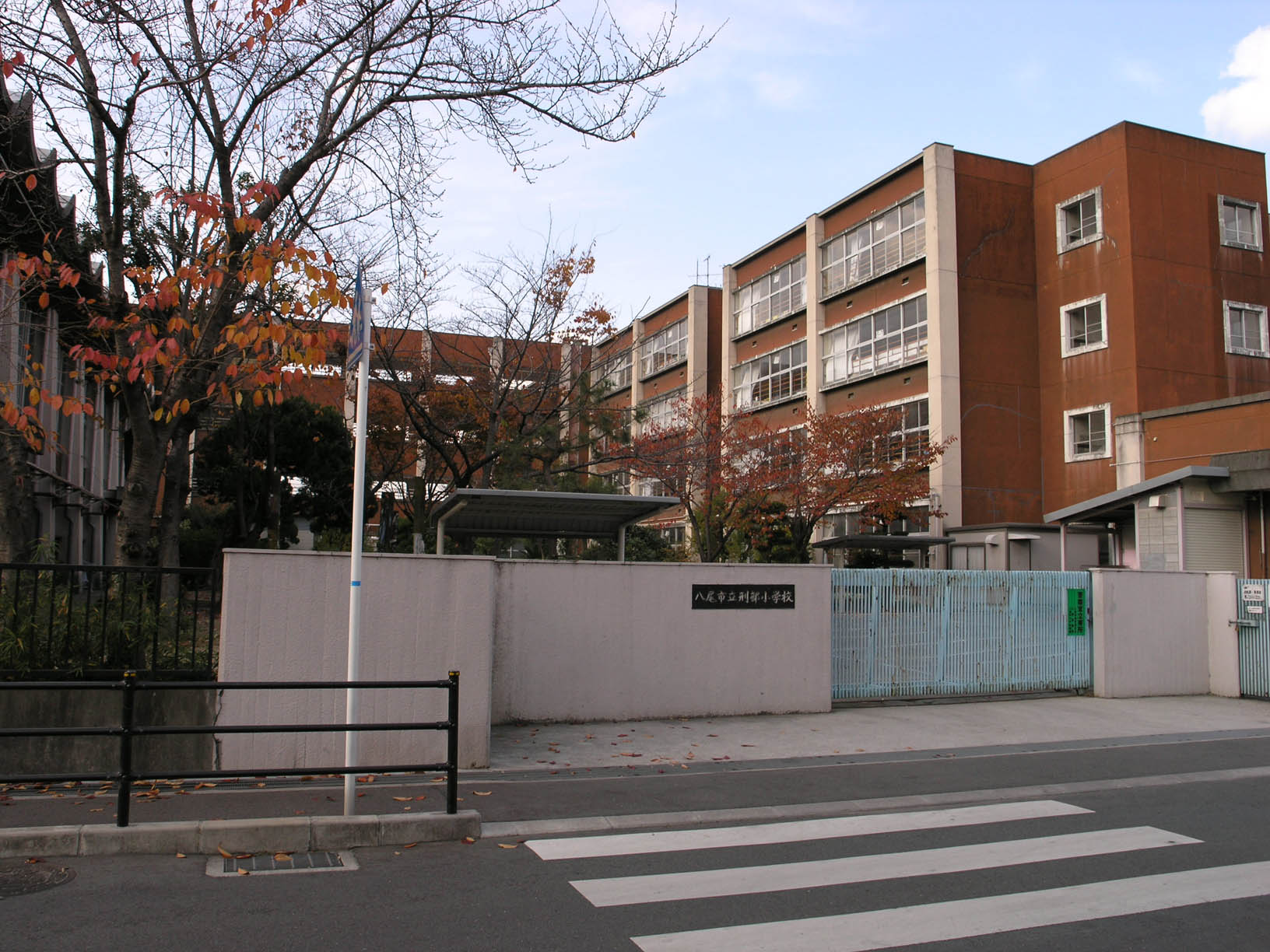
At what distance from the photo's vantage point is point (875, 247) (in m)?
38.7

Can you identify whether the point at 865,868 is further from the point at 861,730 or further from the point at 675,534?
the point at 675,534

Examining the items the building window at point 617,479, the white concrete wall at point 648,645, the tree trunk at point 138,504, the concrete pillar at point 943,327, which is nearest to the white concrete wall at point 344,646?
the white concrete wall at point 648,645

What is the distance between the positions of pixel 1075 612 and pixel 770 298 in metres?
32.6

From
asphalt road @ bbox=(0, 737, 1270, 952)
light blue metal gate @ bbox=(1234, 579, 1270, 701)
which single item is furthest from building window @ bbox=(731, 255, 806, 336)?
asphalt road @ bbox=(0, 737, 1270, 952)

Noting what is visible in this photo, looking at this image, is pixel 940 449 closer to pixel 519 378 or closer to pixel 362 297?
pixel 519 378

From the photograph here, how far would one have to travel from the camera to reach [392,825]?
22.6 feet

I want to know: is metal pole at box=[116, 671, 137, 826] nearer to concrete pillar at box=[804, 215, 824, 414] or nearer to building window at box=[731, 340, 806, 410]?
concrete pillar at box=[804, 215, 824, 414]

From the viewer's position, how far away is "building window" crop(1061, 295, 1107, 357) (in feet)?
111

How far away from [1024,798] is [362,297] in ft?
23.5

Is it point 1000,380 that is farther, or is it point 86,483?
point 1000,380

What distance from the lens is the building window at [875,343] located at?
36156 mm

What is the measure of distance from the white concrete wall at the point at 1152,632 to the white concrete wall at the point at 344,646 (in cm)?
1049

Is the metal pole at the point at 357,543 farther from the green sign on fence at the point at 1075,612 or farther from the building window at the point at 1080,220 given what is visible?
the building window at the point at 1080,220

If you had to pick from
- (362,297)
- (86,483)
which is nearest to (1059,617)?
(362,297)
